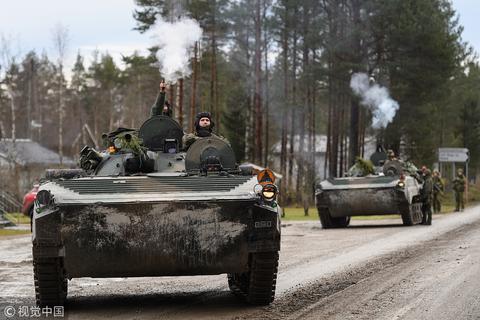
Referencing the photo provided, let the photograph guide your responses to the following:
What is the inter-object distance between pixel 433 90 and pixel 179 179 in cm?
3383

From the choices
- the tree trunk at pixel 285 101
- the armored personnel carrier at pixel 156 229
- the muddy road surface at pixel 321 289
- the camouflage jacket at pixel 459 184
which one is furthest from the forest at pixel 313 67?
the armored personnel carrier at pixel 156 229

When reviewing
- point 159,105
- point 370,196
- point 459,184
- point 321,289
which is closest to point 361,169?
point 370,196

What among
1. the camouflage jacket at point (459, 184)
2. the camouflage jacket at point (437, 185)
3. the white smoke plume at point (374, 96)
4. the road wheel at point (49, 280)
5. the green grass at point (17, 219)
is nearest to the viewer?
the road wheel at point (49, 280)

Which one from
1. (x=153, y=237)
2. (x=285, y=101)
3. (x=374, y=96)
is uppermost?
(x=285, y=101)

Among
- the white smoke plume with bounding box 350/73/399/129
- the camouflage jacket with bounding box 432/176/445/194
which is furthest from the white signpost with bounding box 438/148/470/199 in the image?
the camouflage jacket with bounding box 432/176/445/194

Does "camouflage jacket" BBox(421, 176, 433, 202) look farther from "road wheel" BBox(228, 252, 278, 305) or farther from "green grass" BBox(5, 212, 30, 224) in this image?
"road wheel" BBox(228, 252, 278, 305)

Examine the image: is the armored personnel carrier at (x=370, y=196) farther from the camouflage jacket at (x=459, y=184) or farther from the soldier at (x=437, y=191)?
the camouflage jacket at (x=459, y=184)

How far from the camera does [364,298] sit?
31.0 feet

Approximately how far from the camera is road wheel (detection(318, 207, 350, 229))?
23.5 metres

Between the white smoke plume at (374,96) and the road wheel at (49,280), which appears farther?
the white smoke plume at (374,96)

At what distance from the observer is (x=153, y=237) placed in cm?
865

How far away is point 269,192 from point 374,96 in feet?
103

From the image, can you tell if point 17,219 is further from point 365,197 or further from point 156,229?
point 156,229

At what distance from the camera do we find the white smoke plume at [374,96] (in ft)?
130
